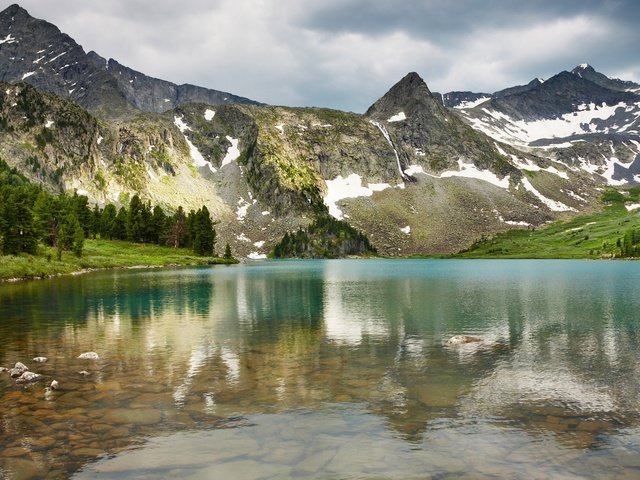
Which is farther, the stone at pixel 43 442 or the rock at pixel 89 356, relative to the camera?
the rock at pixel 89 356

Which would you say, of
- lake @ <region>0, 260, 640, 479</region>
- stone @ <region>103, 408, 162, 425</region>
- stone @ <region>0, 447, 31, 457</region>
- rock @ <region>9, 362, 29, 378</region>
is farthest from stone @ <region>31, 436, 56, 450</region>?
rock @ <region>9, 362, 29, 378</region>

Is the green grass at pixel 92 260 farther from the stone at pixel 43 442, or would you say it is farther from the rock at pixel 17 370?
the stone at pixel 43 442

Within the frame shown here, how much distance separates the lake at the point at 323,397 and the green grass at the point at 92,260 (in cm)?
5814

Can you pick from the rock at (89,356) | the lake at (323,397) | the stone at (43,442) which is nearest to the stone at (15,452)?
the lake at (323,397)

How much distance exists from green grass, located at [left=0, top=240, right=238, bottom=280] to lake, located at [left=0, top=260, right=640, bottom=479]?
2289 inches

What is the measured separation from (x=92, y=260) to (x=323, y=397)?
137m

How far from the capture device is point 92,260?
481ft

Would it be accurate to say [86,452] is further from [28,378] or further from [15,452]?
[28,378]

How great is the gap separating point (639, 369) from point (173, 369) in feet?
91.3

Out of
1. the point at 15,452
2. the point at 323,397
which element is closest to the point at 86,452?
the point at 15,452

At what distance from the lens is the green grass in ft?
344

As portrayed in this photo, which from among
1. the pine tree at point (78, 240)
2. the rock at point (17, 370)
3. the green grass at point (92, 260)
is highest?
the pine tree at point (78, 240)

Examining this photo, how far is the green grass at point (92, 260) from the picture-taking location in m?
105

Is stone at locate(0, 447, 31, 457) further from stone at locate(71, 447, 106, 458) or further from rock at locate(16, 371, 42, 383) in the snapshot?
rock at locate(16, 371, 42, 383)
